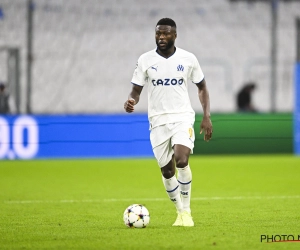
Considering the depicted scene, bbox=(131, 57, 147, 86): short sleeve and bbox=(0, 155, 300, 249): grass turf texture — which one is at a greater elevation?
bbox=(131, 57, 147, 86): short sleeve

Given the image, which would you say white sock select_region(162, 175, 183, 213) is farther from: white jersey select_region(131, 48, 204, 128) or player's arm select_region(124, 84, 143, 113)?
player's arm select_region(124, 84, 143, 113)

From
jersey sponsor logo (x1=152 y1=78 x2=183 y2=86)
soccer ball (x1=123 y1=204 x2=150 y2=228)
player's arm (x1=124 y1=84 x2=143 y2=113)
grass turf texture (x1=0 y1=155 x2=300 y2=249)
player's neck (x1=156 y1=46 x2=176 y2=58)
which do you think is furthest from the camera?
player's neck (x1=156 y1=46 x2=176 y2=58)

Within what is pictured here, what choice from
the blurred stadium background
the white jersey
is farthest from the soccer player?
the blurred stadium background

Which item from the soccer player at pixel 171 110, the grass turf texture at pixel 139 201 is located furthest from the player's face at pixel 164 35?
the grass turf texture at pixel 139 201

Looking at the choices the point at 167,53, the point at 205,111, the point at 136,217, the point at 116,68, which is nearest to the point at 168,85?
the point at 167,53

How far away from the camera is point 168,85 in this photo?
862 centimetres

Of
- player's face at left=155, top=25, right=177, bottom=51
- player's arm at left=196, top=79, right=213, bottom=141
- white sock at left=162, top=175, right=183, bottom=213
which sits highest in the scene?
player's face at left=155, top=25, right=177, bottom=51

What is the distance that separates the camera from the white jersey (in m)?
8.63

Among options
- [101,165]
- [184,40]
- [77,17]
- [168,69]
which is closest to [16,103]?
[101,165]

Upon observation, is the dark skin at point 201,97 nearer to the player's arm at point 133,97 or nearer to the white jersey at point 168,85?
the player's arm at point 133,97

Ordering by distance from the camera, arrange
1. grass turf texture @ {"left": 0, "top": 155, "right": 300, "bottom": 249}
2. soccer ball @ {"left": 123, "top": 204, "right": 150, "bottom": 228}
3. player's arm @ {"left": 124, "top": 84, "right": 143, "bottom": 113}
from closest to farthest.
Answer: grass turf texture @ {"left": 0, "top": 155, "right": 300, "bottom": 249}
soccer ball @ {"left": 123, "top": 204, "right": 150, "bottom": 228}
player's arm @ {"left": 124, "top": 84, "right": 143, "bottom": 113}

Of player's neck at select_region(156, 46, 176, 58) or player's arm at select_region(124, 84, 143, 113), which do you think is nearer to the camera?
player's arm at select_region(124, 84, 143, 113)

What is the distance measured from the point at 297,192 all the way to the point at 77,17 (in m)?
13.2

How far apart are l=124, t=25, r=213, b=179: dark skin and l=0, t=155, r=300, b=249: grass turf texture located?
0.66 meters
